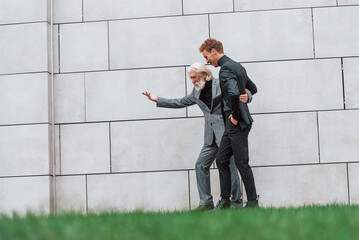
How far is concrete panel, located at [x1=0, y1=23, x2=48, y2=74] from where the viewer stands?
32.3 ft

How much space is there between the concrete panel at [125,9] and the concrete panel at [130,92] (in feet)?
3.03

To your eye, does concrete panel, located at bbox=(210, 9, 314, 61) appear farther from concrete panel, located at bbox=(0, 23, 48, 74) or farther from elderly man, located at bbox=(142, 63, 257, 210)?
concrete panel, located at bbox=(0, 23, 48, 74)

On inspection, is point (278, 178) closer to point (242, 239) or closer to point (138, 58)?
point (138, 58)

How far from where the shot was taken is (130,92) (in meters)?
9.89

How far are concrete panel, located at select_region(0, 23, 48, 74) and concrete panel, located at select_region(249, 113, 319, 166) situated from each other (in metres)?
3.56

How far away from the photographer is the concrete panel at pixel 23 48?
9.84 m

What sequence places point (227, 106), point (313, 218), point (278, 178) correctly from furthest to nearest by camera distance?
1. point (278, 178)
2. point (227, 106)
3. point (313, 218)

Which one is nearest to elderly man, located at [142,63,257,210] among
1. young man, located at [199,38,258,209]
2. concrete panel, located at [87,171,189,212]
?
young man, located at [199,38,258,209]

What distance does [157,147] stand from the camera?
977 cm

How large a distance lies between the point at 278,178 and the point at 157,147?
6.39 feet

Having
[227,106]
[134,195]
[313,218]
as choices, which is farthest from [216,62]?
[313,218]

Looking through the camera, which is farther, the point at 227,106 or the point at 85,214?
the point at 227,106

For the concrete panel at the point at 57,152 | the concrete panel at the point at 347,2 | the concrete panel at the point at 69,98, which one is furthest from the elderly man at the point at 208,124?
the concrete panel at the point at 57,152

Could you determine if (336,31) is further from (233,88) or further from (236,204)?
(236,204)
